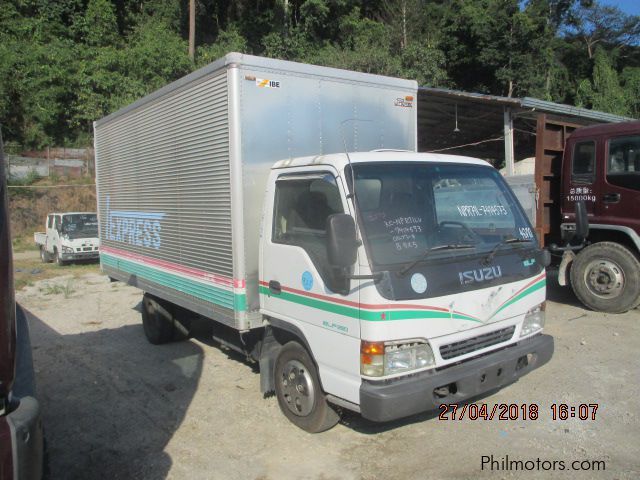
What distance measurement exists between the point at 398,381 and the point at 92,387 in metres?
3.66

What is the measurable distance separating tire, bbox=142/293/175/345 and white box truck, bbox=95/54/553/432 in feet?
3.45

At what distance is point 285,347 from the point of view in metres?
4.24

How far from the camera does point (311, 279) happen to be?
3.82 m

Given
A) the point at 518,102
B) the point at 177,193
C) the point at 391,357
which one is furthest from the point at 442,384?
the point at 518,102

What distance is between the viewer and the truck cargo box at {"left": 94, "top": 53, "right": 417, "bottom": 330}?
4387 millimetres

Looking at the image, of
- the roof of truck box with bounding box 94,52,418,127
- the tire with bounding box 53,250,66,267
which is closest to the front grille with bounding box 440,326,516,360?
the roof of truck box with bounding box 94,52,418,127

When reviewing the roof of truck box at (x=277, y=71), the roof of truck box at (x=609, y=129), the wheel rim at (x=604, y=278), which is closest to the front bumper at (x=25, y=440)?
the roof of truck box at (x=277, y=71)

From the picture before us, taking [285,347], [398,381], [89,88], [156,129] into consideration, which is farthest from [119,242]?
A: [89,88]

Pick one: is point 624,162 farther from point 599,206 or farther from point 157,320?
point 157,320

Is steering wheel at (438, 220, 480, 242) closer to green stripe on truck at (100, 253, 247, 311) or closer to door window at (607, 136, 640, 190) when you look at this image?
green stripe on truck at (100, 253, 247, 311)

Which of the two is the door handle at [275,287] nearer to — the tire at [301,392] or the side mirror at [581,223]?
the tire at [301,392]

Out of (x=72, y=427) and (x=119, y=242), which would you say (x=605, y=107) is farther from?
(x=72, y=427)

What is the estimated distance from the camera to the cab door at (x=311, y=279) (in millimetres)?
3559

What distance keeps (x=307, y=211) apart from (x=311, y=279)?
0.57 m
